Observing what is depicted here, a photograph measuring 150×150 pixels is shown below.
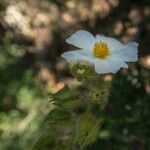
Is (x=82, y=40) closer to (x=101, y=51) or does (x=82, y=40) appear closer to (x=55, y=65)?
(x=101, y=51)

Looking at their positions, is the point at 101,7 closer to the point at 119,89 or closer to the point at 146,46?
the point at 146,46

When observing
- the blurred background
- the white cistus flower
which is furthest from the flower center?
the blurred background

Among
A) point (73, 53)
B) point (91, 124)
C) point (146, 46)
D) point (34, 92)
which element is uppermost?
point (146, 46)

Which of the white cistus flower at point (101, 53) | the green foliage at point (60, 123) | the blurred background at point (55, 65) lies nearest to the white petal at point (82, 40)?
the white cistus flower at point (101, 53)

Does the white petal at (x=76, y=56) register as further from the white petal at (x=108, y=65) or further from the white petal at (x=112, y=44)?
the white petal at (x=112, y=44)

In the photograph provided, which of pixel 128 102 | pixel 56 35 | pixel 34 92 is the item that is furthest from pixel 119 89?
pixel 56 35

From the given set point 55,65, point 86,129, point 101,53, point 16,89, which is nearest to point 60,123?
point 86,129

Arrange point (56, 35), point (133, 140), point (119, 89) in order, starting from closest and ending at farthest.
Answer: point (119, 89) < point (133, 140) < point (56, 35)

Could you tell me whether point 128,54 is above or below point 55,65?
below
